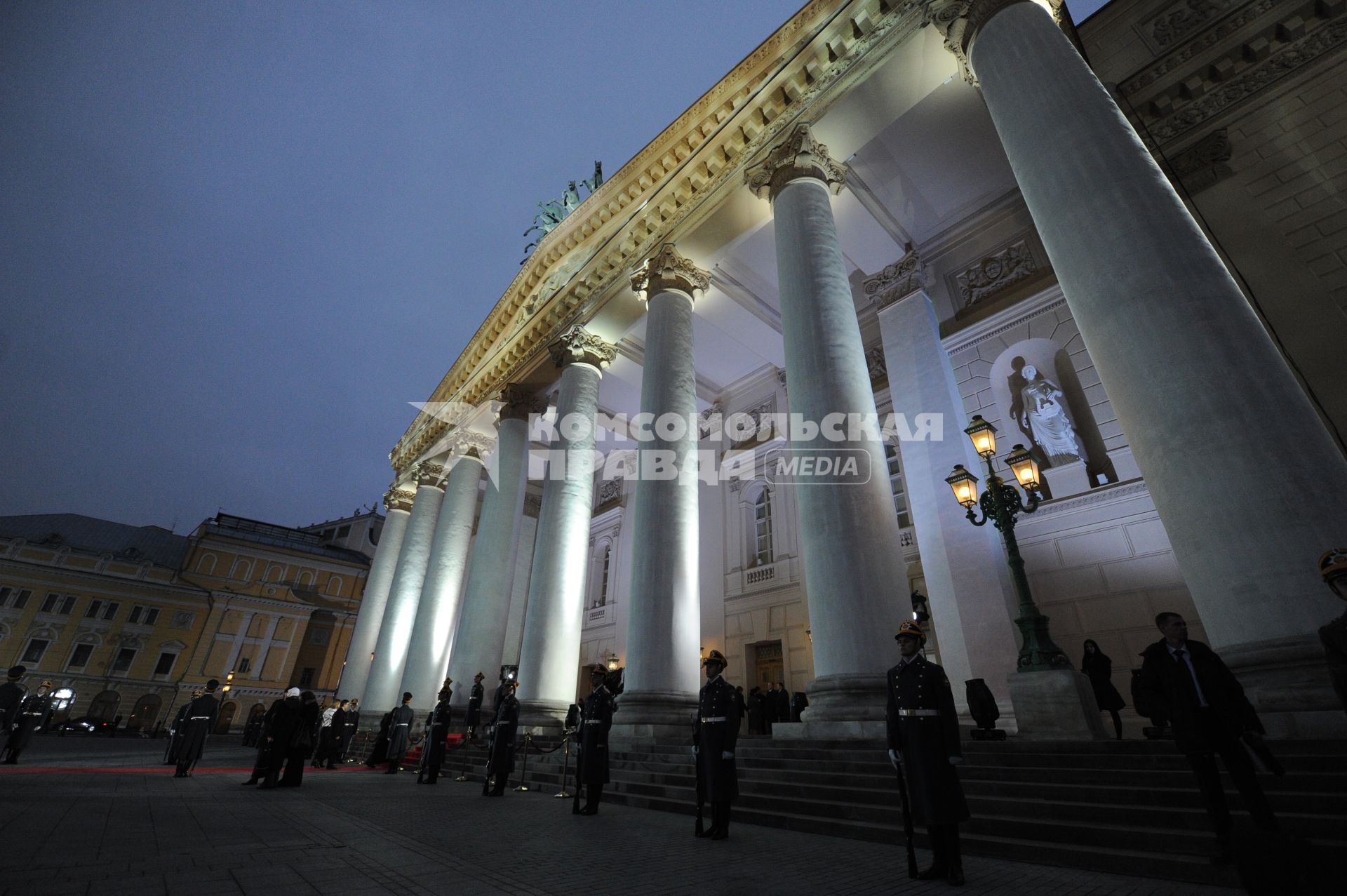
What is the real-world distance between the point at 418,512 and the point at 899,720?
63.7ft

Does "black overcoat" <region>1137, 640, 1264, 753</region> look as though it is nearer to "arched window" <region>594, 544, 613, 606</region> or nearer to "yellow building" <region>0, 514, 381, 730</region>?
"arched window" <region>594, 544, 613, 606</region>

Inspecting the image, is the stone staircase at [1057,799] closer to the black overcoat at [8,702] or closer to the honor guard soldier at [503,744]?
the honor guard soldier at [503,744]

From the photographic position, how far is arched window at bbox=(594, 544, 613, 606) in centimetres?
2127

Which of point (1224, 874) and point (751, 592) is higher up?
point (751, 592)

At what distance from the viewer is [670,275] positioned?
40.7ft

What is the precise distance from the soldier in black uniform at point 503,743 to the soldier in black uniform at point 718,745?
3.47m

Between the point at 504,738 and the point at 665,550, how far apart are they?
11.8ft

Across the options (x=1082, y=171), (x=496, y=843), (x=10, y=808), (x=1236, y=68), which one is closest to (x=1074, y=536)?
(x=1082, y=171)

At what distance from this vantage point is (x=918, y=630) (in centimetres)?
406

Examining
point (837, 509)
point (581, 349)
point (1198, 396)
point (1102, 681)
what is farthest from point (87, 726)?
point (1198, 396)

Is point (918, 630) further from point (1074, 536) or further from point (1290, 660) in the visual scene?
point (1074, 536)

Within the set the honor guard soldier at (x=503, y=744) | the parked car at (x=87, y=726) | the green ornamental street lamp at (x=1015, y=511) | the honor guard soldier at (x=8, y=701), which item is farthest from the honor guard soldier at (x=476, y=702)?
the parked car at (x=87, y=726)

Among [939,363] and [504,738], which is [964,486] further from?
[504,738]

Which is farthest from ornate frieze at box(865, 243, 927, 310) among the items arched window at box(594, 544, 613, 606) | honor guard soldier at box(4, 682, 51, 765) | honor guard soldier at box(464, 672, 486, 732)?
honor guard soldier at box(4, 682, 51, 765)
